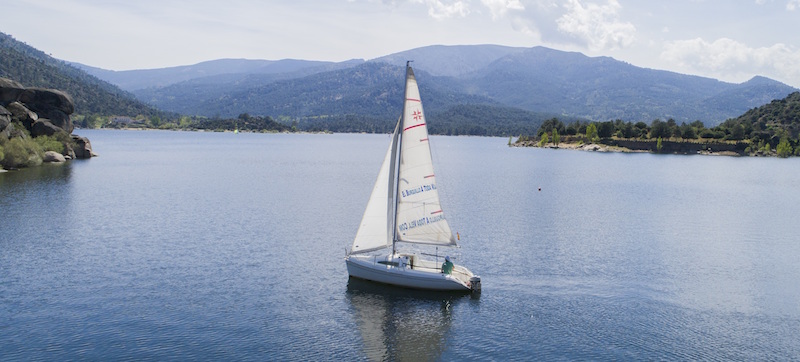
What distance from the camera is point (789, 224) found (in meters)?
70.6

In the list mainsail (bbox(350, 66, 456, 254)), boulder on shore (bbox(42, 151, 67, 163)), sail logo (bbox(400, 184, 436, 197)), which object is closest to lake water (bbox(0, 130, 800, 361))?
mainsail (bbox(350, 66, 456, 254))

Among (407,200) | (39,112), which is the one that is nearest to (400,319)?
(407,200)

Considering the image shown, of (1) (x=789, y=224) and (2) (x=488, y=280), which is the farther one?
(1) (x=789, y=224)

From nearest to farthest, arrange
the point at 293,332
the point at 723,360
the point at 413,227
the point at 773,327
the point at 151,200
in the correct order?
the point at 723,360, the point at 293,332, the point at 773,327, the point at 413,227, the point at 151,200

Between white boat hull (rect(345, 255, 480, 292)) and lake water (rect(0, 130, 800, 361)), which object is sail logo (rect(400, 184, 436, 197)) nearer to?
white boat hull (rect(345, 255, 480, 292))

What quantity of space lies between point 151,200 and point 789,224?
76330 millimetres

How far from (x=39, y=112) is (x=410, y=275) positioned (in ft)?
409

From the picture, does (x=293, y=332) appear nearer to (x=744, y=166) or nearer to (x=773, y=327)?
(x=773, y=327)

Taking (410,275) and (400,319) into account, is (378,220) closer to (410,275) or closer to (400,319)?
(410,275)

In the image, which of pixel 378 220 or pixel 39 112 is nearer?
pixel 378 220

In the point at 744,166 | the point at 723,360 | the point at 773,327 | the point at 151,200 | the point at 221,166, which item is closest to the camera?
the point at 723,360

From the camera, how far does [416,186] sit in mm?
41625

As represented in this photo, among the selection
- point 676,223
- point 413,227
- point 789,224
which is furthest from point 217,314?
point 789,224

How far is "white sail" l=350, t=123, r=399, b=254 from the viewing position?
4256 cm
